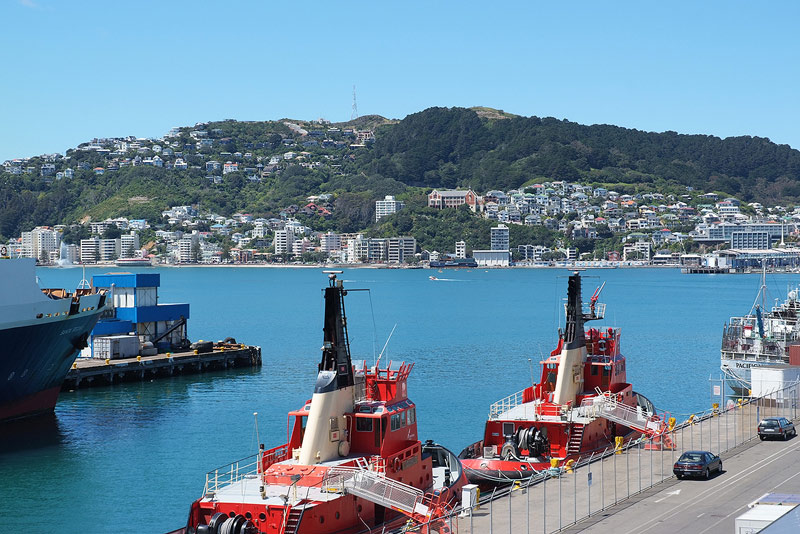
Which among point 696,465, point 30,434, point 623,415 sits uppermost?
point 623,415

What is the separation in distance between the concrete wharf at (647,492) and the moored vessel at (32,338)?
82.8ft

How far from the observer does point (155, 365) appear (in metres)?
64.8

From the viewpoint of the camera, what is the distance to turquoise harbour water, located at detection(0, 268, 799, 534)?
116ft

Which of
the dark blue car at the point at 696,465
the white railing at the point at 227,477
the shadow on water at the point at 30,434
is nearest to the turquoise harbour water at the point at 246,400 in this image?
the shadow on water at the point at 30,434

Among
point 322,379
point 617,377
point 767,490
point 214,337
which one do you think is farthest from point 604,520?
point 214,337

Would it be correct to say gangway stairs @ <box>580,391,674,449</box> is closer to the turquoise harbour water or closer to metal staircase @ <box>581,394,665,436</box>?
metal staircase @ <box>581,394,665,436</box>

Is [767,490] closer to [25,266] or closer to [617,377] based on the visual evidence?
[617,377]

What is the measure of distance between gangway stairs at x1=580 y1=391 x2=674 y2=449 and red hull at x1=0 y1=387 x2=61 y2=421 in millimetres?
27021

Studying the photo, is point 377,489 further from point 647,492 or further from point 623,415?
point 623,415

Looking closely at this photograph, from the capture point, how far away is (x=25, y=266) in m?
46.9

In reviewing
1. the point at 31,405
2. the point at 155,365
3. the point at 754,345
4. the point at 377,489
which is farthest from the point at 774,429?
the point at 155,365

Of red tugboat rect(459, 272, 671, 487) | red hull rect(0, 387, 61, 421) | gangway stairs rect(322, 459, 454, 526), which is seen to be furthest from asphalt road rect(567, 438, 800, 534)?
red hull rect(0, 387, 61, 421)

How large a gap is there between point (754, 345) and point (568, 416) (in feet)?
83.2

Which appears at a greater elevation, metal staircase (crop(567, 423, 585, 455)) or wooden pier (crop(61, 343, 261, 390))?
metal staircase (crop(567, 423, 585, 455))
